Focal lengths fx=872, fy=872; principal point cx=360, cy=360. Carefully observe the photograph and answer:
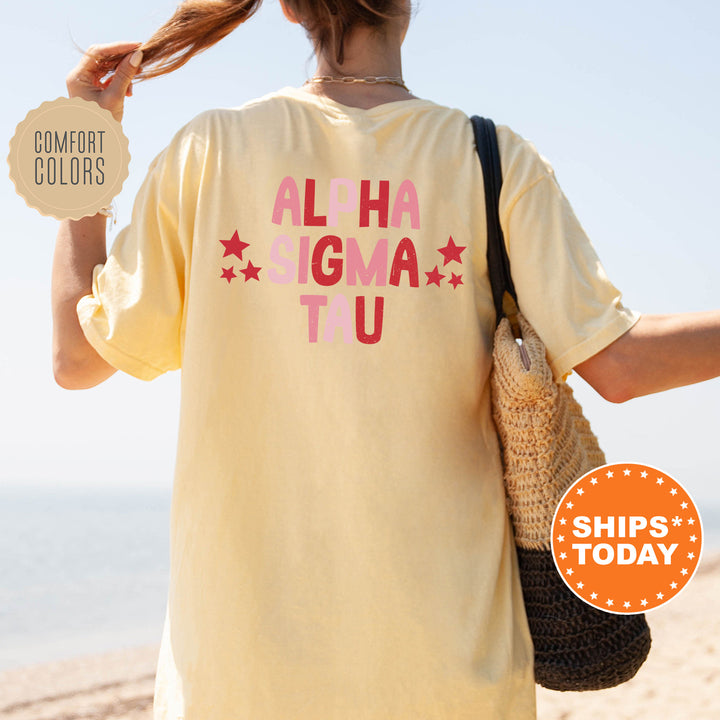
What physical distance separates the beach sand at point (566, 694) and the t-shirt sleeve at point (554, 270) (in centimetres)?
491

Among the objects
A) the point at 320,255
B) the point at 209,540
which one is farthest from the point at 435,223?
the point at 209,540

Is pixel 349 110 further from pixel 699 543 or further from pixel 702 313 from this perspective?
pixel 699 543

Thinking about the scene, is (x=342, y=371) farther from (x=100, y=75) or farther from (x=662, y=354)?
(x=100, y=75)

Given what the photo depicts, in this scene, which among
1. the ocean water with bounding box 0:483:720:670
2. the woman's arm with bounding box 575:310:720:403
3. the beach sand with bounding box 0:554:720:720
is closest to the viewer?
the woman's arm with bounding box 575:310:720:403

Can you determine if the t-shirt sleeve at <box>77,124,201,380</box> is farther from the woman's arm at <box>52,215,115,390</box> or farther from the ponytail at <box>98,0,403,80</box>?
the ponytail at <box>98,0,403,80</box>

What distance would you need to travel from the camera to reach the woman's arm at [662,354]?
1169mm

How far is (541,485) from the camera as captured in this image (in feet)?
4.03

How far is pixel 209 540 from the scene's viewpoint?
1.22 m

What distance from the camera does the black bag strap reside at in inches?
49.1

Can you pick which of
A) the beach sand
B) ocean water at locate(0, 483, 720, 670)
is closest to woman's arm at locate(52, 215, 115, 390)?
the beach sand

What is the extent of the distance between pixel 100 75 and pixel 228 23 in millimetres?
233

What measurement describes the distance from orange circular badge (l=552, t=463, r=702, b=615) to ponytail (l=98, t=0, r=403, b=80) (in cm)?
76

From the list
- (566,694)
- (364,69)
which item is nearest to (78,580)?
(566,694)

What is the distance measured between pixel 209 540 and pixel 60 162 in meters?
0.73
